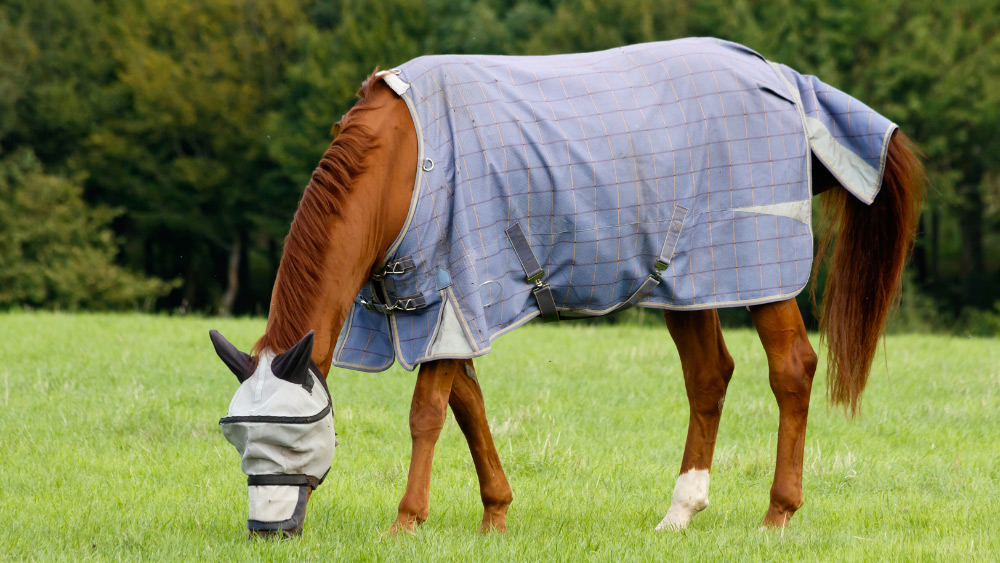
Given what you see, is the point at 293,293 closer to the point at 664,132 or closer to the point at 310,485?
the point at 310,485

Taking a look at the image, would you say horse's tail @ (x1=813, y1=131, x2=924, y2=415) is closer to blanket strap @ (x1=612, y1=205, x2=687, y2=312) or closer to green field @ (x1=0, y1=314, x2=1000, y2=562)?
green field @ (x1=0, y1=314, x2=1000, y2=562)

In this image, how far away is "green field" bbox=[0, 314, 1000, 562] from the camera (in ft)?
13.2

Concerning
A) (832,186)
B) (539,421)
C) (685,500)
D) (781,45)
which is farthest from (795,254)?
(781,45)

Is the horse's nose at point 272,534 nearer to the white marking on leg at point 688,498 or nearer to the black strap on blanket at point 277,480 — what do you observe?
the black strap on blanket at point 277,480

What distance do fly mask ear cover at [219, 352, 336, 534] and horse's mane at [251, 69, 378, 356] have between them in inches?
5.3

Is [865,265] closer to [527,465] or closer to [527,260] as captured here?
[527,260]

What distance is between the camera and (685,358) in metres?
5.03

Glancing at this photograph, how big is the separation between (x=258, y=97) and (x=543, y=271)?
32.2 meters

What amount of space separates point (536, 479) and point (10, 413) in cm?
367

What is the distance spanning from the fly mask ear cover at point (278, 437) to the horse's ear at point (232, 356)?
4cm

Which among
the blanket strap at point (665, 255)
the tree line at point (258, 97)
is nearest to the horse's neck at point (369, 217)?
the blanket strap at point (665, 255)

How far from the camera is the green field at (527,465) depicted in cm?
402

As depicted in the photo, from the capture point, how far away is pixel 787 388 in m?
4.53

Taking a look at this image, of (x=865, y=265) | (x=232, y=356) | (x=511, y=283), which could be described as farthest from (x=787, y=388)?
(x=232, y=356)
